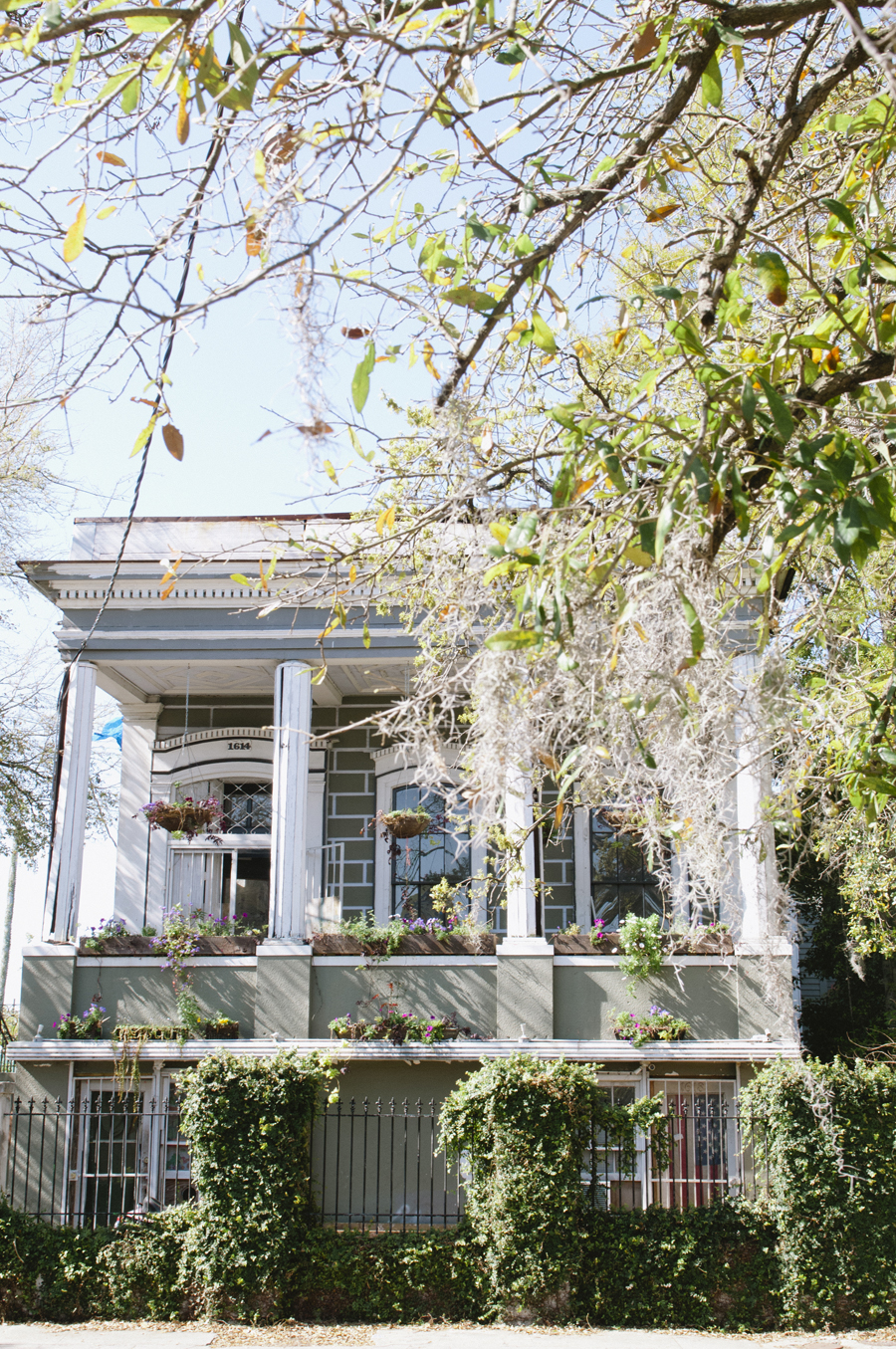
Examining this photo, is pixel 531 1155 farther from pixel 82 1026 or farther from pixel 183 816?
pixel 183 816

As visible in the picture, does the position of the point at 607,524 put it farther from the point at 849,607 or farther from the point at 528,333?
the point at 849,607

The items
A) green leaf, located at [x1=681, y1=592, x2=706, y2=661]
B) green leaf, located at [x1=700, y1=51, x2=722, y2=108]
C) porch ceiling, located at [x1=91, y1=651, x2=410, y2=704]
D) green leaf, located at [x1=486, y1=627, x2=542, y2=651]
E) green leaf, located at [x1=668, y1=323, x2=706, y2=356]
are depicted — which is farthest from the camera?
porch ceiling, located at [x1=91, y1=651, x2=410, y2=704]

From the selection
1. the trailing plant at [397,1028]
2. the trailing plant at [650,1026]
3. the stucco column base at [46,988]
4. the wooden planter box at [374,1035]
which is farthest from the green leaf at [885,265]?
the stucco column base at [46,988]

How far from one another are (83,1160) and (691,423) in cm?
941

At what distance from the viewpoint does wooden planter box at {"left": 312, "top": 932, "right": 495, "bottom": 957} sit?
1216cm

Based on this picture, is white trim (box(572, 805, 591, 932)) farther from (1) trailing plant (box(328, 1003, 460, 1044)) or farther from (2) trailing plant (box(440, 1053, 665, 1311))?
(2) trailing plant (box(440, 1053, 665, 1311))

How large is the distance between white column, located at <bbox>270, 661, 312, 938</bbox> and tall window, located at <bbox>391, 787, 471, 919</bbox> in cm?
235

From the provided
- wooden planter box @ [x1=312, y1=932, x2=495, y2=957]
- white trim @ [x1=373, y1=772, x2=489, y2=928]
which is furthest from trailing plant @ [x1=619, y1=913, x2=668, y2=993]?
white trim @ [x1=373, y1=772, x2=489, y2=928]

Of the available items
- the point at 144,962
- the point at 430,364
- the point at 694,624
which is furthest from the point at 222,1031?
the point at 694,624

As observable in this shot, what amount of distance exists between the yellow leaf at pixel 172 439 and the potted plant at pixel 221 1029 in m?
8.33

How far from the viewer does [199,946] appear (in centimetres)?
1230

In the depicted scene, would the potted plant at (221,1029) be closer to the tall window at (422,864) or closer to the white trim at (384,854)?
the white trim at (384,854)

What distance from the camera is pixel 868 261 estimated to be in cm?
518

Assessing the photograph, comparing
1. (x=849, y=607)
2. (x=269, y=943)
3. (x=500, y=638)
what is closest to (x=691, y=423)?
(x=500, y=638)
